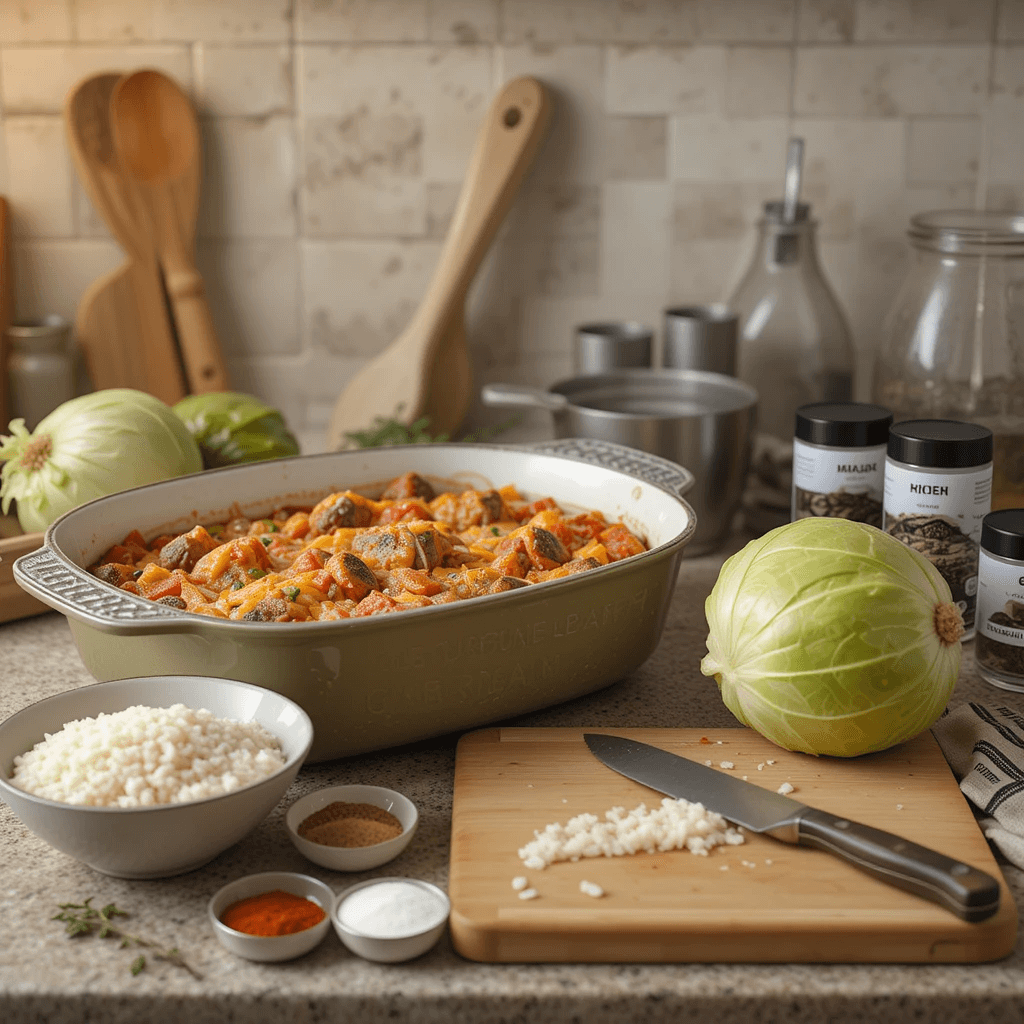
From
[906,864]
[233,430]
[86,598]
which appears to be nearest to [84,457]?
[233,430]

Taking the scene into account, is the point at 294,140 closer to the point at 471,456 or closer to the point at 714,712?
the point at 471,456

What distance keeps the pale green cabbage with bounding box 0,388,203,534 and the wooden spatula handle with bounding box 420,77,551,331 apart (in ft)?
2.46

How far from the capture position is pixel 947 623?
1.29 m

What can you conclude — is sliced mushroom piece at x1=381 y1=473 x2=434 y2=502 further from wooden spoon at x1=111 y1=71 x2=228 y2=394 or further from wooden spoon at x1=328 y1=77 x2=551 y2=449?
wooden spoon at x1=111 y1=71 x2=228 y2=394

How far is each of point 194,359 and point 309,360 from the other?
0.81ft

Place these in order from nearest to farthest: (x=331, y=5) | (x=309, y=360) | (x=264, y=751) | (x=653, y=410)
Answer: (x=264, y=751) < (x=653, y=410) < (x=331, y=5) < (x=309, y=360)

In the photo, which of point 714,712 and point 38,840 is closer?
point 38,840

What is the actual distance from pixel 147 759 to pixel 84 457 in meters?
0.83

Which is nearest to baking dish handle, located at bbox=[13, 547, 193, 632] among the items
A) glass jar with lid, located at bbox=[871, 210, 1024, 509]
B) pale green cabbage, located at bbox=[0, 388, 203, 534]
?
pale green cabbage, located at bbox=[0, 388, 203, 534]

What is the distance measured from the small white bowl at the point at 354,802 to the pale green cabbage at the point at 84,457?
76cm

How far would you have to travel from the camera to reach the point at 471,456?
6.04 ft

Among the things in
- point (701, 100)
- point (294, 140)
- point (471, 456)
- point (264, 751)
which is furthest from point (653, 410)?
point (264, 751)

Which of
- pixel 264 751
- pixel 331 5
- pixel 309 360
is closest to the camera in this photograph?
pixel 264 751

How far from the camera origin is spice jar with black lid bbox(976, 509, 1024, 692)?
1.44 metres
